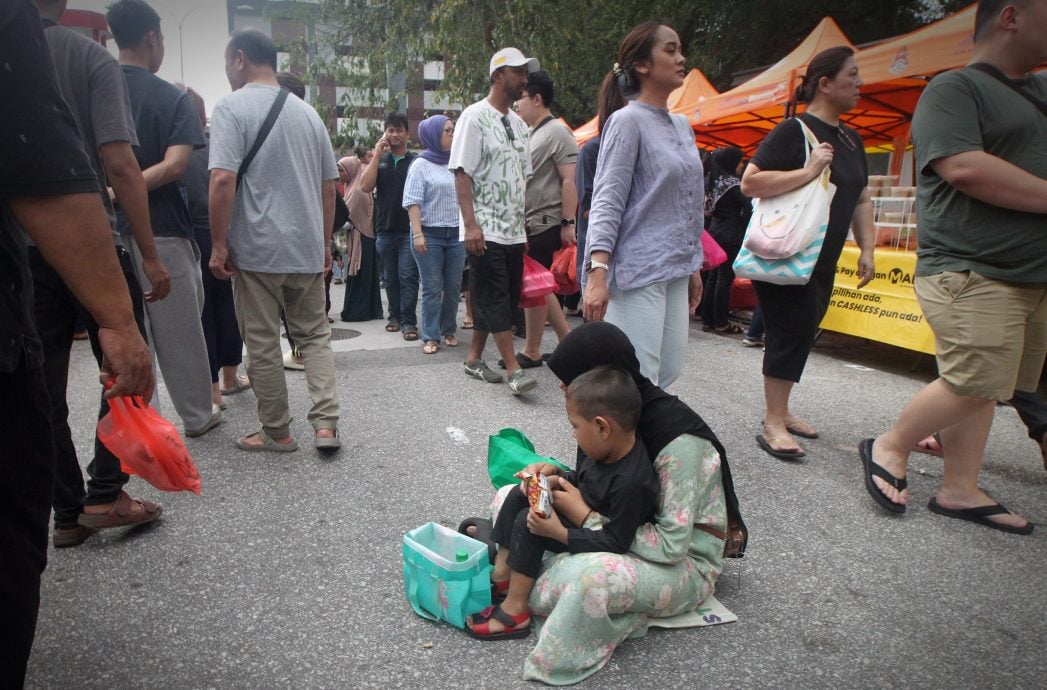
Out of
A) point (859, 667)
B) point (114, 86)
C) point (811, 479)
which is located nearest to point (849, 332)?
point (811, 479)

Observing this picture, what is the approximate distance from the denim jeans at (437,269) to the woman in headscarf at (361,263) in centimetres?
164

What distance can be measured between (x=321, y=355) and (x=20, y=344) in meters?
2.44

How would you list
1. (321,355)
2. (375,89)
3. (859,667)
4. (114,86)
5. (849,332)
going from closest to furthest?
(859,667) → (114,86) → (321,355) → (849,332) → (375,89)

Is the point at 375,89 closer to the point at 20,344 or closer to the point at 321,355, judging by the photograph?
the point at 321,355

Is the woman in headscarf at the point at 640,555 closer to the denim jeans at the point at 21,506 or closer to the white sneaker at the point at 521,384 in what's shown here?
the denim jeans at the point at 21,506

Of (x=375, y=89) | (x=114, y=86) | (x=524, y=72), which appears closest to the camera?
(x=114, y=86)

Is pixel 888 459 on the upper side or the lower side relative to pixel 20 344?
lower

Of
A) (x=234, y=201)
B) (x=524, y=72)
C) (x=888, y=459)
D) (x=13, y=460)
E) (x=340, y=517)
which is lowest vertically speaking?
(x=340, y=517)

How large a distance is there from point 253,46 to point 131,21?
1.73 ft

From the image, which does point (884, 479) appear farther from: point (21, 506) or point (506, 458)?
point (21, 506)

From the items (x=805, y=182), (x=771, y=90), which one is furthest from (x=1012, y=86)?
(x=771, y=90)

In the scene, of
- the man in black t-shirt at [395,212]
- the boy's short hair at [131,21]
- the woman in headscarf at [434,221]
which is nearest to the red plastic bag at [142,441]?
the boy's short hair at [131,21]

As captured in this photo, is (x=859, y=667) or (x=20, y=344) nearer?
(x=20, y=344)

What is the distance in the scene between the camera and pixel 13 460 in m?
1.23
